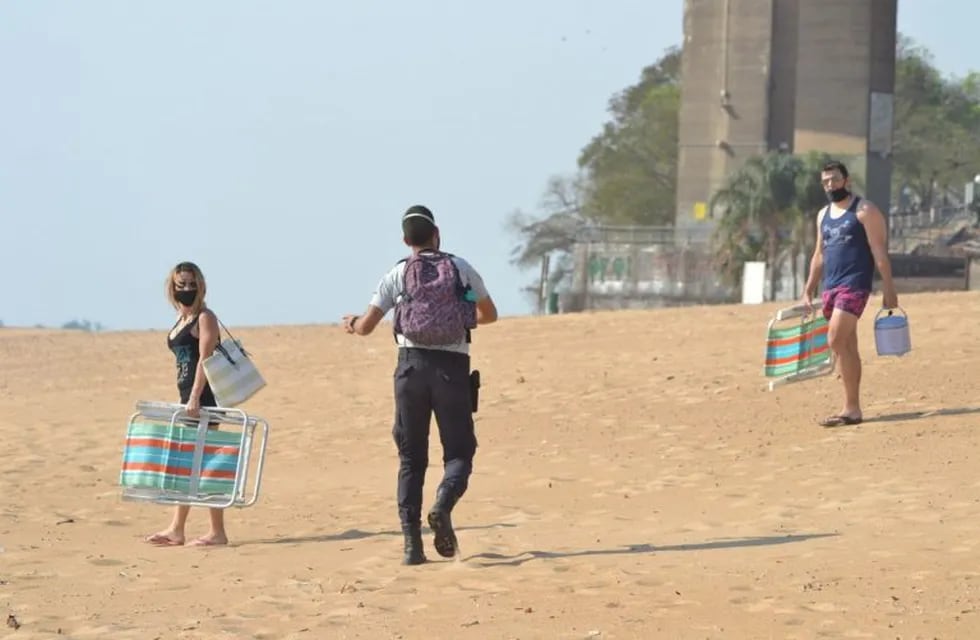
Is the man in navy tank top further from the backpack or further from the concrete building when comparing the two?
the concrete building

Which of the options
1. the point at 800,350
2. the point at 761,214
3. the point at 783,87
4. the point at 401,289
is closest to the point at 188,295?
the point at 401,289

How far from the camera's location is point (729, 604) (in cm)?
793

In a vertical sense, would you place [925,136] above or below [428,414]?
above

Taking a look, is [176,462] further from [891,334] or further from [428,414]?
[891,334]

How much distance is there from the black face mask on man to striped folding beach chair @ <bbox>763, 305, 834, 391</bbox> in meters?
1.08

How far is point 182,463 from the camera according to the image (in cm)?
1064

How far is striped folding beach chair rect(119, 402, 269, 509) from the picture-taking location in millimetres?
10594

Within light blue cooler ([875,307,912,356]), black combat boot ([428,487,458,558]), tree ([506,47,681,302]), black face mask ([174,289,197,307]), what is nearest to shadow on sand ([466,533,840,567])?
black combat boot ([428,487,458,558])

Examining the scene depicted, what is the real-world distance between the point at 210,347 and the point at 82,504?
3059 millimetres

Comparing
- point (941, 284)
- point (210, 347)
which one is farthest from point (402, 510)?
point (941, 284)

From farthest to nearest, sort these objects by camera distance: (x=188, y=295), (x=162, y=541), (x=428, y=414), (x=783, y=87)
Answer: (x=783, y=87) → (x=162, y=541) → (x=188, y=295) → (x=428, y=414)

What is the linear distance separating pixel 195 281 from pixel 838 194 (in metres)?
4.74

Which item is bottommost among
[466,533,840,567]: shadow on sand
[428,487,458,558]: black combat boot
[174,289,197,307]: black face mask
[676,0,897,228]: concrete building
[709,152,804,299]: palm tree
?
[466,533,840,567]: shadow on sand

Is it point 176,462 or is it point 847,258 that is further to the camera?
point 847,258
